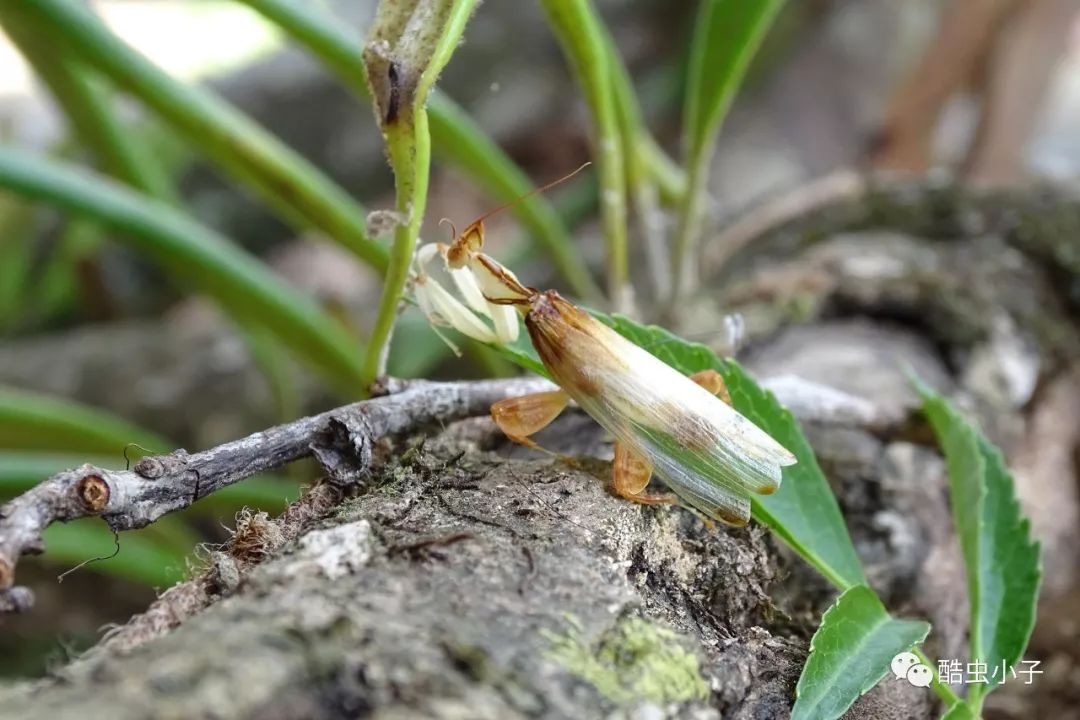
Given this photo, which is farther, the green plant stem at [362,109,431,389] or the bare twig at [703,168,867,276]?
the bare twig at [703,168,867,276]

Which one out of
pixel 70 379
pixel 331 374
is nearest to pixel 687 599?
pixel 331 374

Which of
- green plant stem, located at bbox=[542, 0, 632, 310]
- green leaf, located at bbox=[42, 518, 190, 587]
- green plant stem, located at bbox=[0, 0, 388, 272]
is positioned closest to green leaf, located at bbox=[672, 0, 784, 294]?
green plant stem, located at bbox=[542, 0, 632, 310]

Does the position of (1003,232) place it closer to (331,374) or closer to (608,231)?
(608,231)

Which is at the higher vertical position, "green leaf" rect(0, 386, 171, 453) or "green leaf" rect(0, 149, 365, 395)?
"green leaf" rect(0, 149, 365, 395)

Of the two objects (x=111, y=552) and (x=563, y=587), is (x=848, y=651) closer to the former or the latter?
(x=563, y=587)

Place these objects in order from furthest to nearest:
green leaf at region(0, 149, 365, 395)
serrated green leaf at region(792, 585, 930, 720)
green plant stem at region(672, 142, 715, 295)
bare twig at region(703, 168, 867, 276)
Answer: bare twig at region(703, 168, 867, 276), green plant stem at region(672, 142, 715, 295), green leaf at region(0, 149, 365, 395), serrated green leaf at region(792, 585, 930, 720)

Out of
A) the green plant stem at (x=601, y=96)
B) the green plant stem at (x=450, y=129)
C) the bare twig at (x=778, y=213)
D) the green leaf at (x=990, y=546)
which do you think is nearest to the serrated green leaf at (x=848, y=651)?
the green leaf at (x=990, y=546)

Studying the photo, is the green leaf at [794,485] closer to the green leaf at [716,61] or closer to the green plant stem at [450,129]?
the green plant stem at [450,129]

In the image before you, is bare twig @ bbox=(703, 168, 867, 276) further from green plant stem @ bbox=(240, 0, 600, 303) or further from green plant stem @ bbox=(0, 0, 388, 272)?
green plant stem @ bbox=(0, 0, 388, 272)
